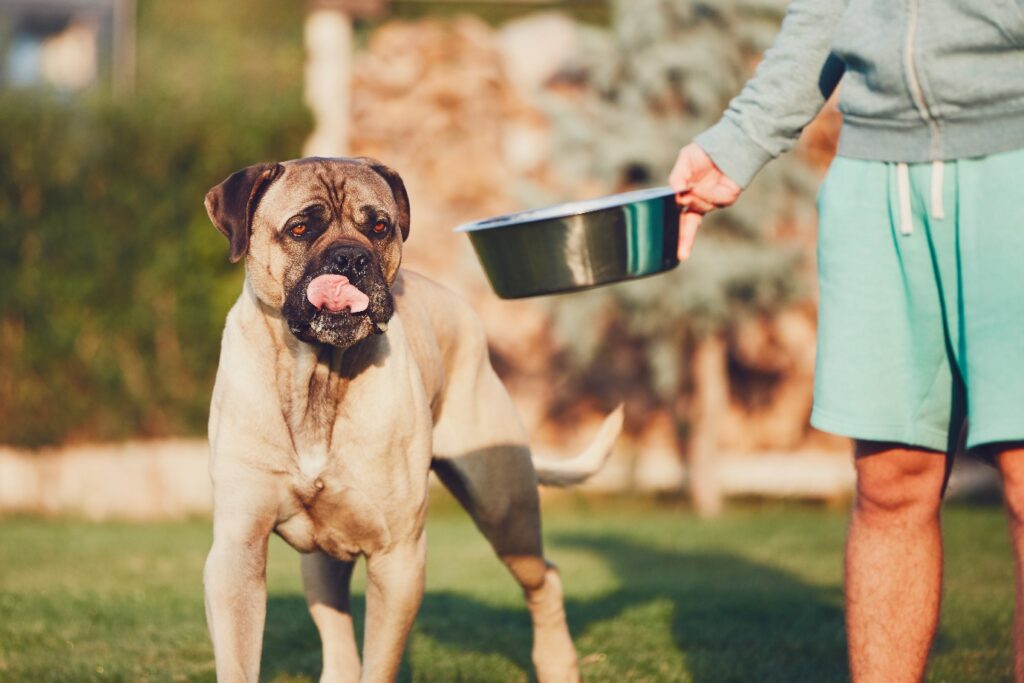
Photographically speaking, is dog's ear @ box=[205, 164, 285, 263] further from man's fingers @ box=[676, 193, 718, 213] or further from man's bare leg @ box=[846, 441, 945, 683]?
man's bare leg @ box=[846, 441, 945, 683]

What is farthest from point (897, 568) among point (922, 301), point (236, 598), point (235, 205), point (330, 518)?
point (235, 205)

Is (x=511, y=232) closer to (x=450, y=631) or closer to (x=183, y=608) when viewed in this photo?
(x=450, y=631)

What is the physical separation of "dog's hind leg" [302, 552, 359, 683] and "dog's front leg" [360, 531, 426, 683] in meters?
→ 0.61

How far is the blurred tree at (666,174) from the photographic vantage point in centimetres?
1155

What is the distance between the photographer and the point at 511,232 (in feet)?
12.9

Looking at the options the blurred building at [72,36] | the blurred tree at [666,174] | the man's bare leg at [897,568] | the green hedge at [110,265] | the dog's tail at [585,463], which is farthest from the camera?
the blurred building at [72,36]

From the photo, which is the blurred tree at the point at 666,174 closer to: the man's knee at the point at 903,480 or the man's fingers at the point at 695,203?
the man's fingers at the point at 695,203

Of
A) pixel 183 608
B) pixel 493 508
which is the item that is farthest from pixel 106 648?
pixel 493 508

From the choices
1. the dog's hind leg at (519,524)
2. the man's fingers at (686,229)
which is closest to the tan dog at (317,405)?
the dog's hind leg at (519,524)

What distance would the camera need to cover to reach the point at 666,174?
1184 centimetres

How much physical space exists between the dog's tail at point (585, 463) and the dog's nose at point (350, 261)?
61.2 inches

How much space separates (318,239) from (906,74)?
1.73 metres

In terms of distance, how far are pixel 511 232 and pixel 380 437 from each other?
0.74 meters

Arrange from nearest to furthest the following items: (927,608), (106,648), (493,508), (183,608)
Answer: (927,608) < (493,508) < (106,648) < (183,608)
